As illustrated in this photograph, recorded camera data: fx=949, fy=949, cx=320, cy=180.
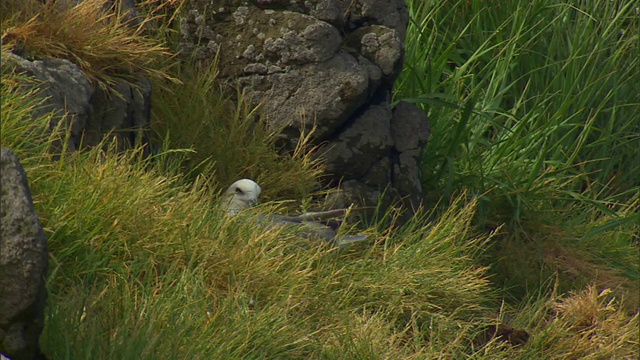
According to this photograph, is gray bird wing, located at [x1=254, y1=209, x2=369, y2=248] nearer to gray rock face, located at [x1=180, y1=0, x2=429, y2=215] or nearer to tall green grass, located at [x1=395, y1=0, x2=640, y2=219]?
gray rock face, located at [x1=180, y1=0, x2=429, y2=215]

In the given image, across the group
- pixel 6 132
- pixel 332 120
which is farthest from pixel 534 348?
pixel 6 132

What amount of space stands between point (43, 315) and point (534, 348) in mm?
2356

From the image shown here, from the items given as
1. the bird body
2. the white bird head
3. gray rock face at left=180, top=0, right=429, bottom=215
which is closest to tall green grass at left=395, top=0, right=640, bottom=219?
gray rock face at left=180, top=0, right=429, bottom=215

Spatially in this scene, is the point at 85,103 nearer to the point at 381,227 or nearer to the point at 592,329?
the point at 381,227

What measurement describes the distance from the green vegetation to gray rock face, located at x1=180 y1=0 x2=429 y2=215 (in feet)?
0.45

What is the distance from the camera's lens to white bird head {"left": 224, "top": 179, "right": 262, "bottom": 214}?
169 inches

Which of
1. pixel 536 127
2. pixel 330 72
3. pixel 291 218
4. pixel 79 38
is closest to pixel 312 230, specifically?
pixel 291 218

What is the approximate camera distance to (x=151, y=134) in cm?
472

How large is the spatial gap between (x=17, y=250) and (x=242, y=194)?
1.91m

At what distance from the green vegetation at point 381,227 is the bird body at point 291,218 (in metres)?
0.08

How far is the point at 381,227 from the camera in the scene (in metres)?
4.93

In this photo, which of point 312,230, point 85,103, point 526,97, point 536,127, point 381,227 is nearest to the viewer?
point 85,103

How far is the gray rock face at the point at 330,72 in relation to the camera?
4.95 meters

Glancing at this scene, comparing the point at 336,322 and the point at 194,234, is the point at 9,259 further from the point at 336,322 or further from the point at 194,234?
the point at 336,322
